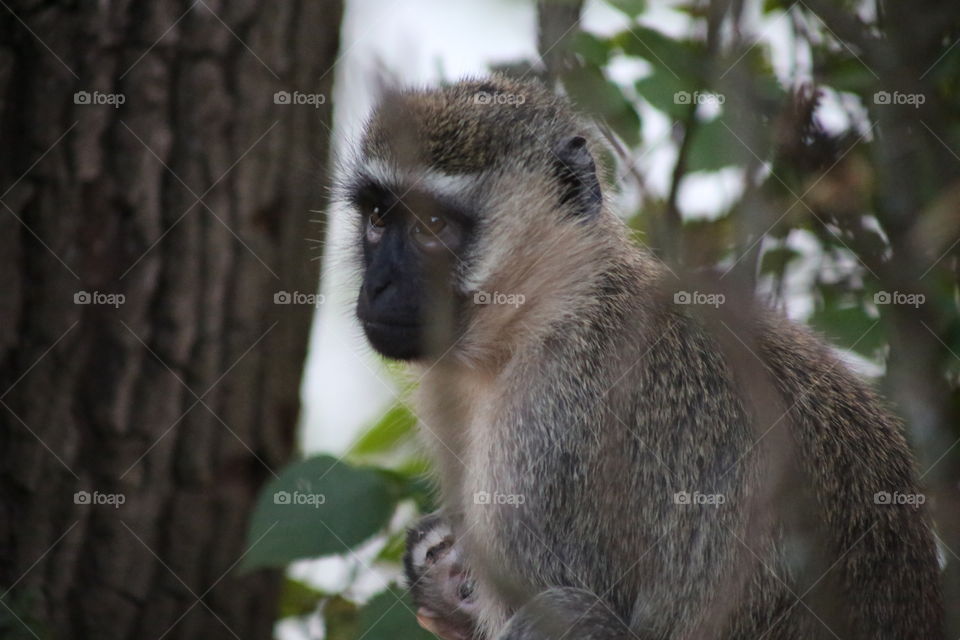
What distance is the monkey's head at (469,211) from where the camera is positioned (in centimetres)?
386

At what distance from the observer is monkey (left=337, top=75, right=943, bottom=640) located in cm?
345

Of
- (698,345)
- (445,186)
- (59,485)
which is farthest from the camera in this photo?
(59,485)

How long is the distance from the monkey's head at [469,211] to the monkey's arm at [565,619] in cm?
89

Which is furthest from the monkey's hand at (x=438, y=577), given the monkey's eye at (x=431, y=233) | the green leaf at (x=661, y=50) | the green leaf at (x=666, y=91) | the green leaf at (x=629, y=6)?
the green leaf at (x=629, y=6)

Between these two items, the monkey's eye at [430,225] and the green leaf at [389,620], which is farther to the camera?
the monkey's eye at [430,225]

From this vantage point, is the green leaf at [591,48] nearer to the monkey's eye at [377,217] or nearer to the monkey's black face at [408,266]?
the monkey's black face at [408,266]

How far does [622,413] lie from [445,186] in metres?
1.04

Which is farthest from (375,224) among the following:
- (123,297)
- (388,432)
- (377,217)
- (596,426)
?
(123,297)

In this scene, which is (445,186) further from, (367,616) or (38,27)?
(38,27)

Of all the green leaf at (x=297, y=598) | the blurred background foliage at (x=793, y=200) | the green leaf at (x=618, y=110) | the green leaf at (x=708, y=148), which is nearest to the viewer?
the blurred background foliage at (x=793, y=200)

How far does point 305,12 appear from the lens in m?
4.96

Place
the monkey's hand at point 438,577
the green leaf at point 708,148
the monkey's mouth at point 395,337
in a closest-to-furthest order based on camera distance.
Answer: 1. the green leaf at point 708,148
2. the monkey's mouth at point 395,337
3. the monkey's hand at point 438,577

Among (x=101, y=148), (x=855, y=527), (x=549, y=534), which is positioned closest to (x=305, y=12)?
(x=101, y=148)

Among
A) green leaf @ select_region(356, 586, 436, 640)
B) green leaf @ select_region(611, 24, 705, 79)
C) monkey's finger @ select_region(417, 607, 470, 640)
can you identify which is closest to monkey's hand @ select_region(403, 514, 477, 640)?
monkey's finger @ select_region(417, 607, 470, 640)
